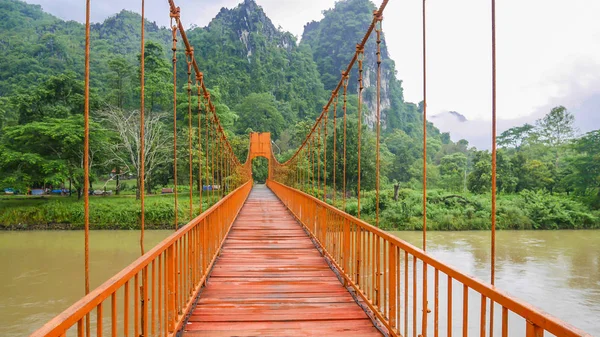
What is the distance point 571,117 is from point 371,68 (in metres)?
53.9

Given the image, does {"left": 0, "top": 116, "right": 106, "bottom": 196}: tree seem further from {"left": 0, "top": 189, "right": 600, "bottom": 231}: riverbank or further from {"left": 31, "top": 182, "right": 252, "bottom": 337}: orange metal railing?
{"left": 31, "top": 182, "right": 252, "bottom": 337}: orange metal railing

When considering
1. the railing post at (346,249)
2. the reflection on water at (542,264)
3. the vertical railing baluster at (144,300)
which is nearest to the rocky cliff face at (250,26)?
the reflection on water at (542,264)

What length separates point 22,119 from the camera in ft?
81.5

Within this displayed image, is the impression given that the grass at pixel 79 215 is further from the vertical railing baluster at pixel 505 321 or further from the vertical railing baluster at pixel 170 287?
the vertical railing baluster at pixel 505 321

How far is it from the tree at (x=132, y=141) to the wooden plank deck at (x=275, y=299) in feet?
64.3

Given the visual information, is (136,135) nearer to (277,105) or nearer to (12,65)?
(12,65)

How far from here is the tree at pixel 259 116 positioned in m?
58.2

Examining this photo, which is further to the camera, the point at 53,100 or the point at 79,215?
the point at 53,100

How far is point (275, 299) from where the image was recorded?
350cm

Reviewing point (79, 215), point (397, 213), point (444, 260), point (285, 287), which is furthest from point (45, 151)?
point (285, 287)

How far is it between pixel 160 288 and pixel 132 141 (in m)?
24.7

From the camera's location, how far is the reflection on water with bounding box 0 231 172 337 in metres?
9.78

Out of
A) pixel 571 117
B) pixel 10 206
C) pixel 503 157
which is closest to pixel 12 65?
pixel 10 206

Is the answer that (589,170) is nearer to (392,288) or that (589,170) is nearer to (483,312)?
(392,288)
